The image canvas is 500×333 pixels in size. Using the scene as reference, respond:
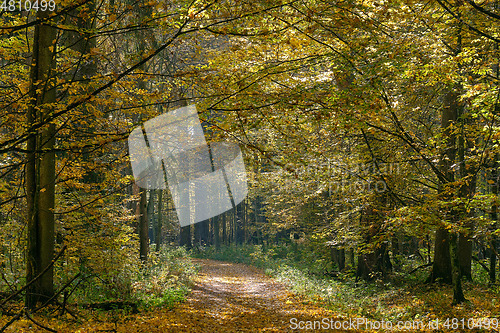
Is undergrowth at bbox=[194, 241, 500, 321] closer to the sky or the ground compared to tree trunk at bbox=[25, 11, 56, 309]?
closer to the ground

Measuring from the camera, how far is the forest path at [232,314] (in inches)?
287

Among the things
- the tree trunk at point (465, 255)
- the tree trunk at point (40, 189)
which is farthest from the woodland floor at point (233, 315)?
the tree trunk at point (465, 255)

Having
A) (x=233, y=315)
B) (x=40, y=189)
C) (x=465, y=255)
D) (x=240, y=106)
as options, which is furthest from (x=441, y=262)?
(x=40, y=189)

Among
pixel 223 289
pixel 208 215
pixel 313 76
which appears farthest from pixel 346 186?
pixel 208 215

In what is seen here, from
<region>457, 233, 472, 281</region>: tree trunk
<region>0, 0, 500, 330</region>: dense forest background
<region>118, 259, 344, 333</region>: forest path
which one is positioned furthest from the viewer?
<region>457, 233, 472, 281</region>: tree trunk

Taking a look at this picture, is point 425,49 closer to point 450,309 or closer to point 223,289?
point 450,309
